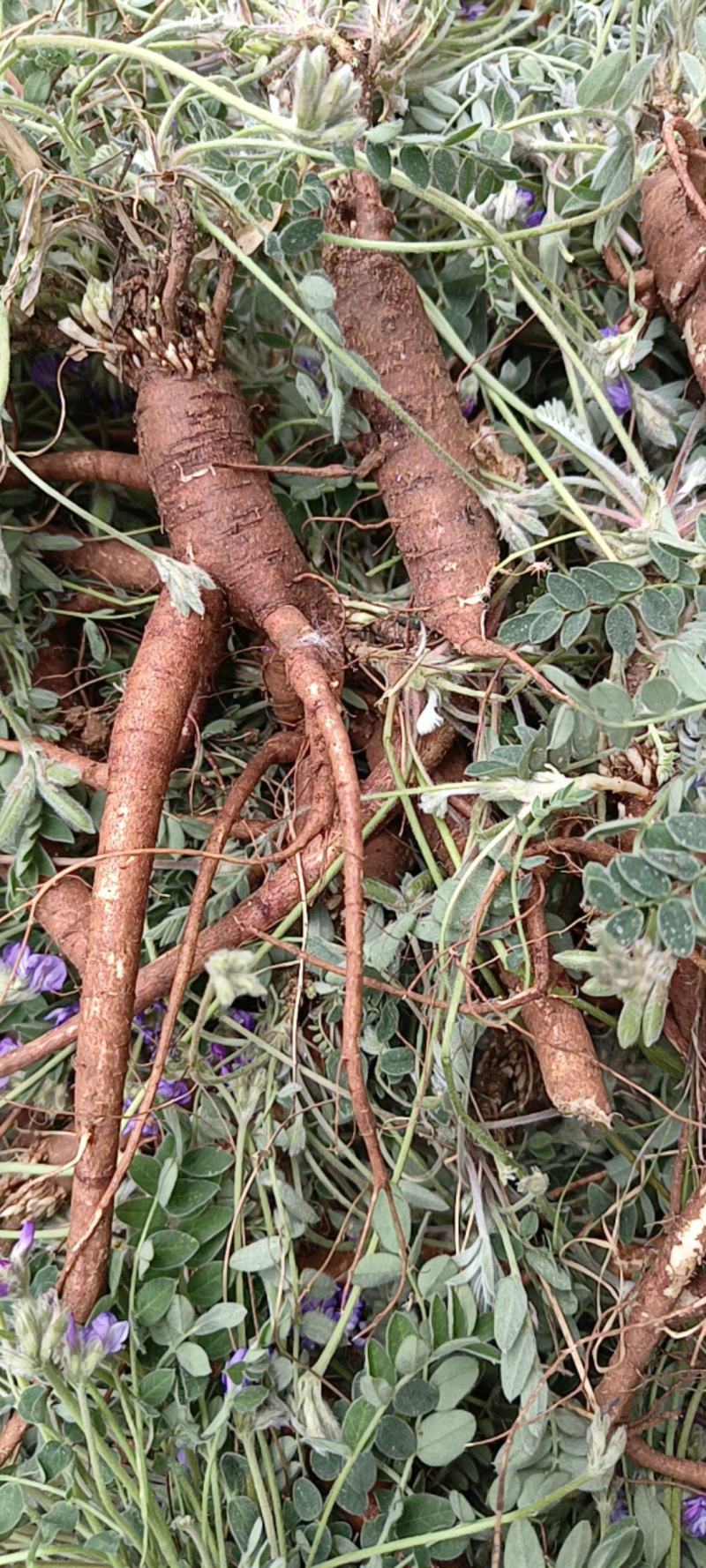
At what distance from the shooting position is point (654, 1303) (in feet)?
2.44

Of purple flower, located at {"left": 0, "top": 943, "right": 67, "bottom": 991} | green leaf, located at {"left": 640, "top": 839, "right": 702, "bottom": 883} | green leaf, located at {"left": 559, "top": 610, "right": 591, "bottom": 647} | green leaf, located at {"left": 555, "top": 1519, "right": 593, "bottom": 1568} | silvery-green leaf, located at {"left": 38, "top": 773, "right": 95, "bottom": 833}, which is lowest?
green leaf, located at {"left": 555, "top": 1519, "right": 593, "bottom": 1568}

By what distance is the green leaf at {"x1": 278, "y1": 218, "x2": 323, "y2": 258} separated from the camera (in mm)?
713

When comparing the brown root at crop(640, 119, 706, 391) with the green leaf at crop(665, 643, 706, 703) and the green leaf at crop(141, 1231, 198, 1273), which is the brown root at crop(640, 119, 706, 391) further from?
the green leaf at crop(141, 1231, 198, 1273)

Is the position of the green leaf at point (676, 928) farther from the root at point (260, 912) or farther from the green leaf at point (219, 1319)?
the green leaf at point (219, 1319)

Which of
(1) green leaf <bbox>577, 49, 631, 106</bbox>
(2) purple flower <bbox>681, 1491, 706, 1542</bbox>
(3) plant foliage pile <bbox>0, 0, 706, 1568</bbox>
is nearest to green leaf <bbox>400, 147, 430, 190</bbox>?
(3) plant foliage pile <bbox>0, 0, 706, 1568</bbox>

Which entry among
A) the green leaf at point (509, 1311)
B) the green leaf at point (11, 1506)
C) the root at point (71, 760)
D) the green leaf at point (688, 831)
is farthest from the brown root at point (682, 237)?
the green leaf at point (11, 1506)

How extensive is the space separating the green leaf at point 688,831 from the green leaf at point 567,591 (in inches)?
→ 7.4

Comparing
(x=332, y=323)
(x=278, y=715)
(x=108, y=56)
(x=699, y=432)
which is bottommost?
(x=278, y=715)

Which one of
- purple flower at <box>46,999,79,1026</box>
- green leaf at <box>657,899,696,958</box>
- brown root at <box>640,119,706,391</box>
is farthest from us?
purple flower at <box>46,999,79,1026</box>

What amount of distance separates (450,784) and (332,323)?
375mm

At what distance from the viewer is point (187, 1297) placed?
0.80 meters

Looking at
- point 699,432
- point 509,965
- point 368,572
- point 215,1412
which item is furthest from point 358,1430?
point 699,432

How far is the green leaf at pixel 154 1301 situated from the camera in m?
0.77

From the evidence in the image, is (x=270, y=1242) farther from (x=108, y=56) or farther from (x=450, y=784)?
(x=108, y=56)
